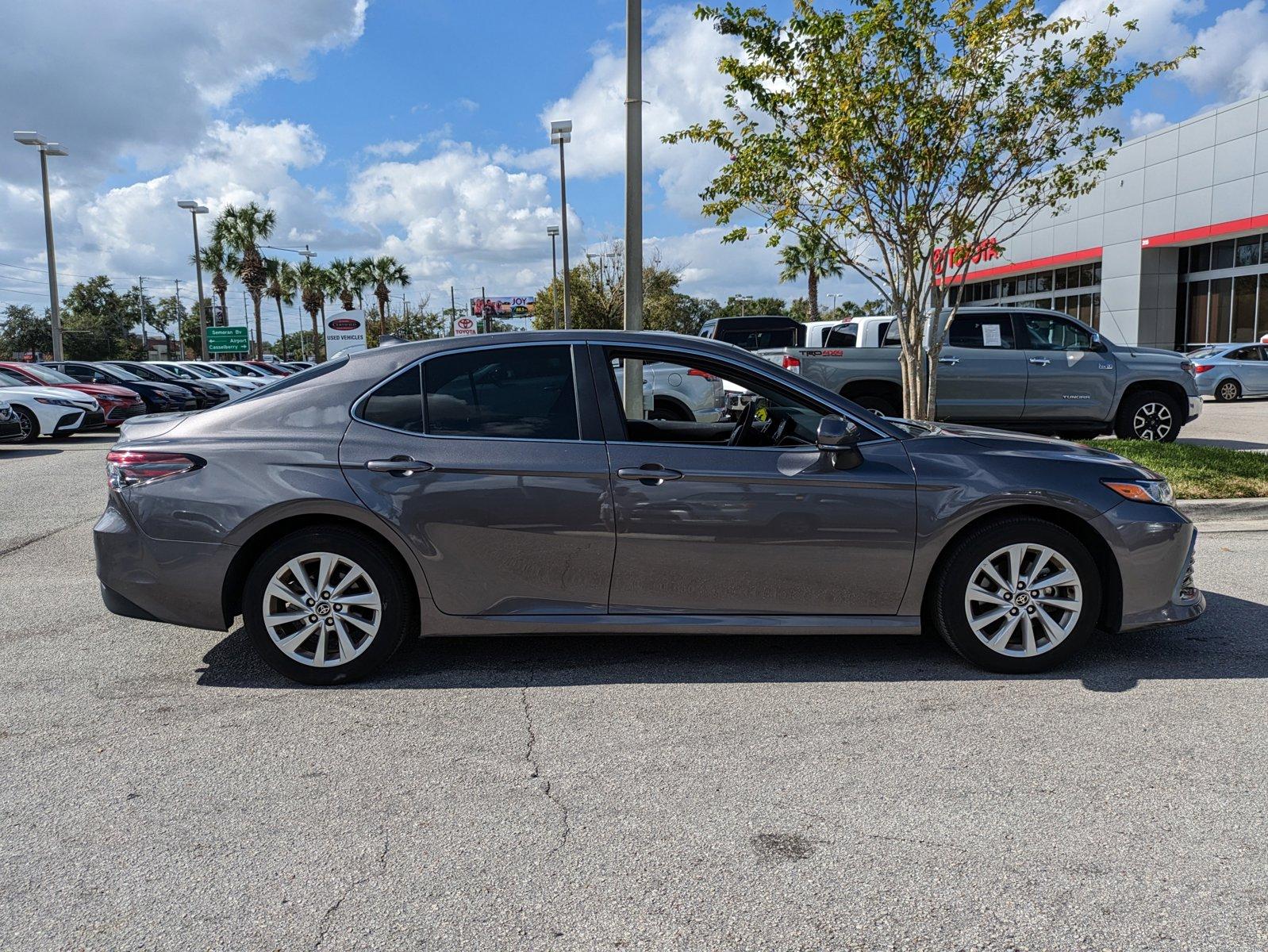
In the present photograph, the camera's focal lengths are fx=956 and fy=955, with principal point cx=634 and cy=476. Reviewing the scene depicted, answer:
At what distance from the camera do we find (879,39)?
371 inches

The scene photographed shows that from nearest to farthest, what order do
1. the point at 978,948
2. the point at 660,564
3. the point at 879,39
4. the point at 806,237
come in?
1. the point at 978,948
2. the point at 660,564
3. the point at 879,39
4. the point at 806,237

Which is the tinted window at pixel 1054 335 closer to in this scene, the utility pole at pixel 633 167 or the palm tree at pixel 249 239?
the utility pole at pixel 633 167

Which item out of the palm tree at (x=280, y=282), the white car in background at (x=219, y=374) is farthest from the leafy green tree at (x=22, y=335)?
the white car in background at (x=219, y=374)

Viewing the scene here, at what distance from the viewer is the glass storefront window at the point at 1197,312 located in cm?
3116

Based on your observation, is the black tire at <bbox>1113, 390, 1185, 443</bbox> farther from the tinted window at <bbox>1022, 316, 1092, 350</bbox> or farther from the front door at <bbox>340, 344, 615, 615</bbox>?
the front door at <bbox>340, 344, 615, 615</bbox>

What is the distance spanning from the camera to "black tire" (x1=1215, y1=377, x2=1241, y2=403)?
76.0 ft

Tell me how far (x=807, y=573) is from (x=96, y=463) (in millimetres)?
12395

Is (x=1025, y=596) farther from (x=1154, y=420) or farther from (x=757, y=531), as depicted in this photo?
(x=1154, y=420)

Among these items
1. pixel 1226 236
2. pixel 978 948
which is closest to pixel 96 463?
pixel 978 948

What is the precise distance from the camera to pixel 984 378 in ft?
40.4

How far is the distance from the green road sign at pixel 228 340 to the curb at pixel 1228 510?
48.9 meters

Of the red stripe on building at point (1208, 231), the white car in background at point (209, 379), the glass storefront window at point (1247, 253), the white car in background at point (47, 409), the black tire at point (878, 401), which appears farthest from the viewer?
the glass storefront window at point (1247, 253)

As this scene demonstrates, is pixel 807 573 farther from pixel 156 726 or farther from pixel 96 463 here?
pixel 96 463

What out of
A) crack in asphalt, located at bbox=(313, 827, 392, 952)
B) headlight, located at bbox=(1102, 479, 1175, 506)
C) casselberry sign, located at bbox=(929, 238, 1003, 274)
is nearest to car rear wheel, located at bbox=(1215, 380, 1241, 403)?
casselberry sign, located at bbox=(929, 238, 1003, 274)
